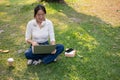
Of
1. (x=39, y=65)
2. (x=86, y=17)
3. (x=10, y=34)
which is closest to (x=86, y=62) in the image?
(x=39, y=65)

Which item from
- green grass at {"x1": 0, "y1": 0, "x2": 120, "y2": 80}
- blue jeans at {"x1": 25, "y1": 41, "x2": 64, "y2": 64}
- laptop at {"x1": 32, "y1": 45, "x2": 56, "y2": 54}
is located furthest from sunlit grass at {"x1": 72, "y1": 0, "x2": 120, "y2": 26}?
laptop at {"x1": 32, "y1": 45, "x2": 56, "y2": 54}

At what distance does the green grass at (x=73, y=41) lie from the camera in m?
6.12

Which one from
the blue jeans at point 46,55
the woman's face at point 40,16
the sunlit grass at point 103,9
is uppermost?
the woman's face at point 40,16

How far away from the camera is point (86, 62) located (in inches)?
262

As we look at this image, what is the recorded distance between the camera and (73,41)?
7906 millimetres

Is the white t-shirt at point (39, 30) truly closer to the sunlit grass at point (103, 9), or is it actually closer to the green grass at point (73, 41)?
the green grass at point (73, 41)

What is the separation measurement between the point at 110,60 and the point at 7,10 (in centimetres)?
626

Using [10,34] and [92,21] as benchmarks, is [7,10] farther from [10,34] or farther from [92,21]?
[92,21]

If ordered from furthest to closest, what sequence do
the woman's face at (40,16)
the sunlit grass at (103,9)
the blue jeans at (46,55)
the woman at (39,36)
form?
the sunlit grass at (103,9), the blue jeans at (46,55), the woman at (39,36), the woman's face at (40,16)

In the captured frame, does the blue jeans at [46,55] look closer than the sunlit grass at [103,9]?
Yes

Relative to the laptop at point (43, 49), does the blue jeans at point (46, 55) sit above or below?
below

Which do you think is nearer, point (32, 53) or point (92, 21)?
point (32, 53)

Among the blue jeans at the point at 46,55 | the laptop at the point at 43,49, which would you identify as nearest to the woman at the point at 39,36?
the blue jeans at the point at 46,55

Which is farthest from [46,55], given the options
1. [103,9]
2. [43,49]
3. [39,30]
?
[103,9]
